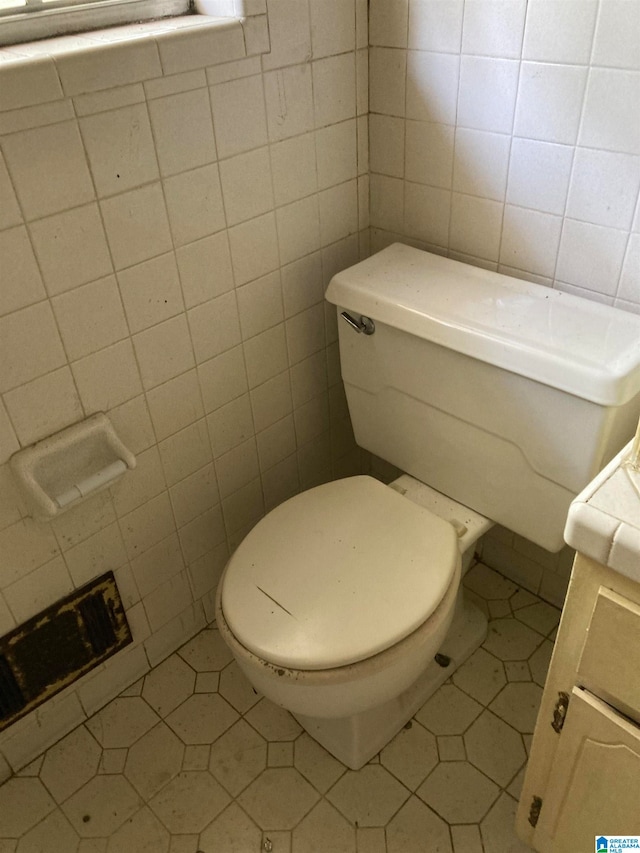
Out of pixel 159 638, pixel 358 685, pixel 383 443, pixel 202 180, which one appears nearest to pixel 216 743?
pixel 159 638

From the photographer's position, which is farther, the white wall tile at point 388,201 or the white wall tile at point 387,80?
the white wall tile at point 388,201

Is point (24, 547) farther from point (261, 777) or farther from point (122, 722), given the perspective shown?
point (261, 777)

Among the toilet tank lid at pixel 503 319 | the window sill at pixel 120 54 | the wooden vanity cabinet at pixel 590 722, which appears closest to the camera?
the wooden vanity cabinet at pixel 590 722

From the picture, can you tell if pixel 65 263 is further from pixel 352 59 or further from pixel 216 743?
pixel 216 743

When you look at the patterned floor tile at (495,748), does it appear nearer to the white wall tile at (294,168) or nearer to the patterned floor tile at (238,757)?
the patterned floor tile at (238,757)

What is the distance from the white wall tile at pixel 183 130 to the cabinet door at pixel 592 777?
0.97 meters

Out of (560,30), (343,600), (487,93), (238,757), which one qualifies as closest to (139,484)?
(343,600)

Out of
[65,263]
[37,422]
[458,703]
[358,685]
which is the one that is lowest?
[458,703]

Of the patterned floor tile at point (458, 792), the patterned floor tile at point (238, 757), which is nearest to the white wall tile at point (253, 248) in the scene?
the patterned floor tile at point (238, 757)

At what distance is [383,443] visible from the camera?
1.41m

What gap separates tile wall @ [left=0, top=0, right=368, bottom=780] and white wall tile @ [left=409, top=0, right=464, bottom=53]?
11 cm

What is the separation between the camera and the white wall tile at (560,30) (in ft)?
3.28

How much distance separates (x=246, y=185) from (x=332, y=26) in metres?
0.32

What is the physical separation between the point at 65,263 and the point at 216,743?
37.8 inches
